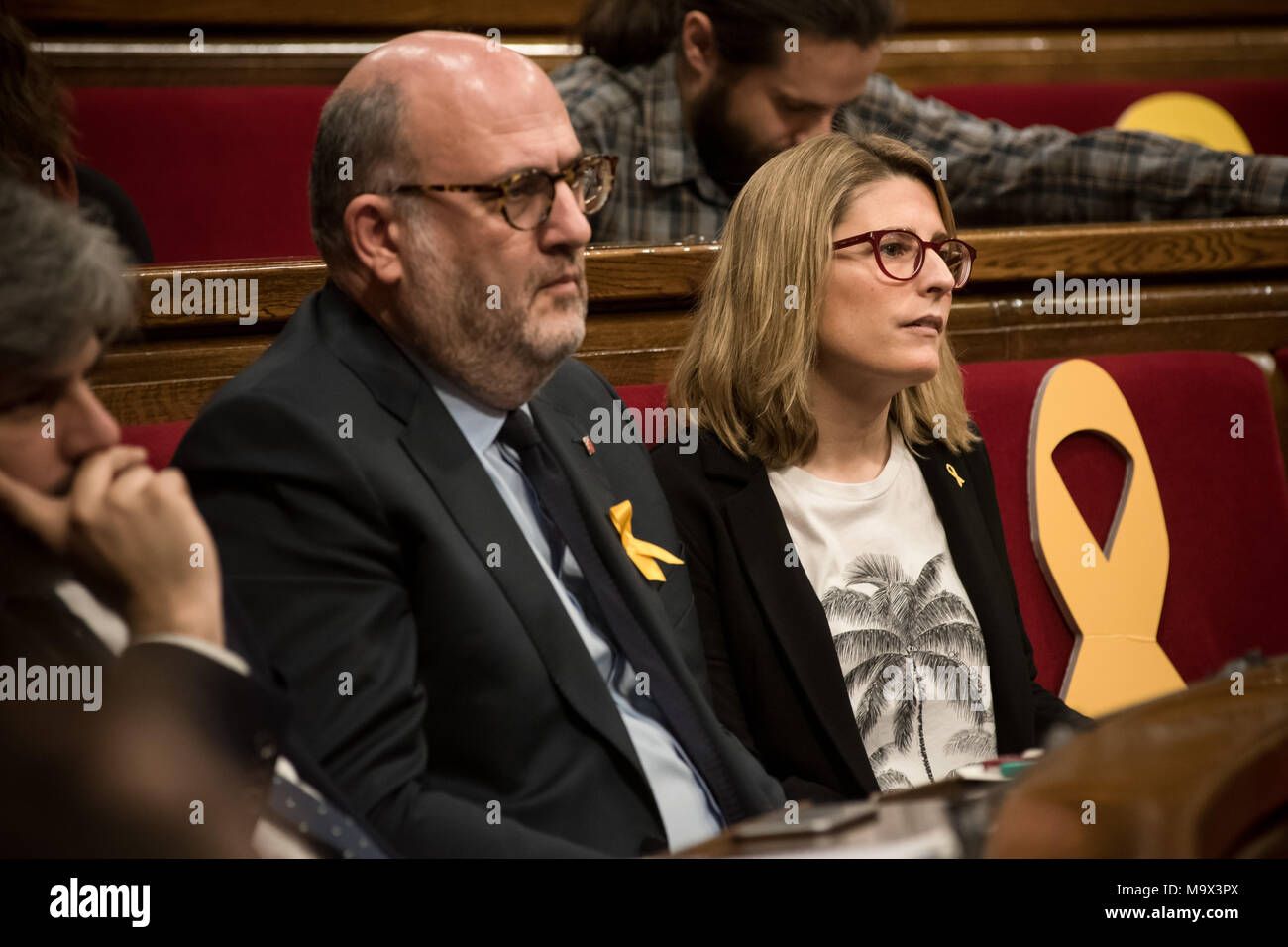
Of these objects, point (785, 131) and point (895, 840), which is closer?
point (895, 840)

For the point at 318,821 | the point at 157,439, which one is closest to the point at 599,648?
the point at 318,821

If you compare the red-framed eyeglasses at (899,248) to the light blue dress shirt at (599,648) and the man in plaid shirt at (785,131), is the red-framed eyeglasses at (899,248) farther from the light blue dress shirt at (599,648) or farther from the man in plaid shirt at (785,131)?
the man in plaid shirt at (785,131)

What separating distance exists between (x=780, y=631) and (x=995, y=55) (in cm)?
187

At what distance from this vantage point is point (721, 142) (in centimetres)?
191

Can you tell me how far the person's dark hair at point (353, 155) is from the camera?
3.09ft

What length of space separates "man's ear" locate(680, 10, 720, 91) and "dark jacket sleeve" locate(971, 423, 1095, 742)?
0.80 m

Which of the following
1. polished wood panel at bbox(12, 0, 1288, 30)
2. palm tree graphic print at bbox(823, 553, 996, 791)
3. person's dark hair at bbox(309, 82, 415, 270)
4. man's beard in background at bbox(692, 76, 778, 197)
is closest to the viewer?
person's dark hair at bbox(309, 82, 415, 270)

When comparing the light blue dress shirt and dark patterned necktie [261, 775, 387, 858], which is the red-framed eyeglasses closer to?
the light blue dress shirt

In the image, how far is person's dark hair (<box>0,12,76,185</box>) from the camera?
1222mm

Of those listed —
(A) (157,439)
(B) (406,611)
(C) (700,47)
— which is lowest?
(B) (406,611)

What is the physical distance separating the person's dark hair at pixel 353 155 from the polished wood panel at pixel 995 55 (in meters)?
1.39

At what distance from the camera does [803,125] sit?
1875 millimetres

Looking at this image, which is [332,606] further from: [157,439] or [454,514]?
[157,439]

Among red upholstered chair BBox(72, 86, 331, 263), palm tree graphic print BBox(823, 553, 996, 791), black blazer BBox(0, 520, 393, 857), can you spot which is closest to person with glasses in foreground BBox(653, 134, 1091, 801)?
palm tree graphic print BBox(823, 553, 996, 791)
